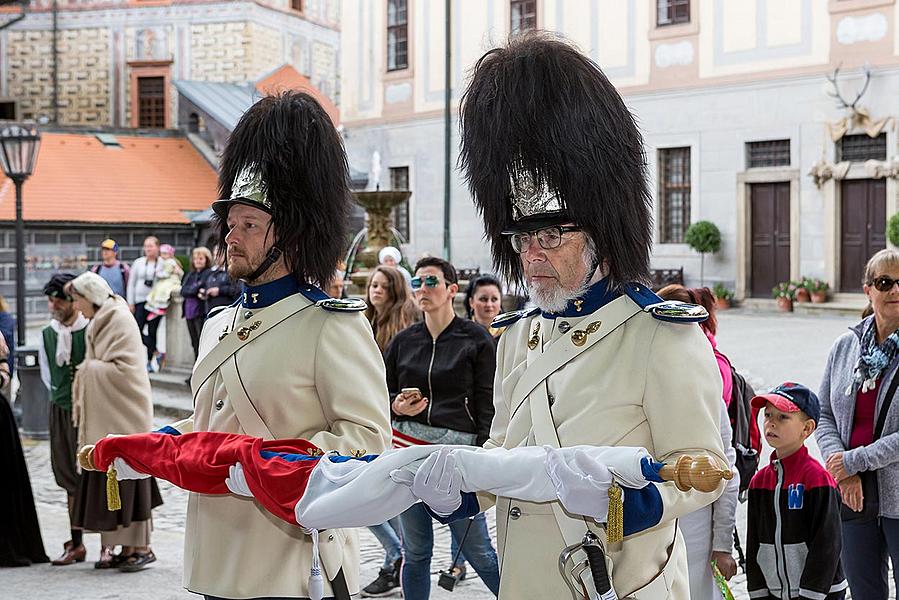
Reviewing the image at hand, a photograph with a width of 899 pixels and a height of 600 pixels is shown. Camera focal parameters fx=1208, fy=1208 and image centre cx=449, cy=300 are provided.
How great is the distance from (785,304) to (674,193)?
3651mm

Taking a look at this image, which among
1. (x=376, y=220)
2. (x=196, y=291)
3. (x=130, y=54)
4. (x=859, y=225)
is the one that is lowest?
(x=196, y=291)

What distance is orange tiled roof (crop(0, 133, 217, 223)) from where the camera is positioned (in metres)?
25.0

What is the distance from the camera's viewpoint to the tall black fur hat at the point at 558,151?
2.96m

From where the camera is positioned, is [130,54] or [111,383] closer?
[111,383]

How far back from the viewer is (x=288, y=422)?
351cm

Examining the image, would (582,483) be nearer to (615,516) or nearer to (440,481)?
(615,516)

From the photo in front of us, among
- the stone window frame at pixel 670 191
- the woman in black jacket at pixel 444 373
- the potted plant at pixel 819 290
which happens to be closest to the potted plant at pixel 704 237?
the stone window frame at pixel 670 191

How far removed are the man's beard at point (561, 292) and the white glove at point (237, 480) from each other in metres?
0.91

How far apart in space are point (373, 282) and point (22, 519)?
2.50m

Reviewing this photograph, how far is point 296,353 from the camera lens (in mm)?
3555

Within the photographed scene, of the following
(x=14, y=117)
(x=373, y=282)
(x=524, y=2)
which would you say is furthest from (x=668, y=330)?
(x=14, y=117)

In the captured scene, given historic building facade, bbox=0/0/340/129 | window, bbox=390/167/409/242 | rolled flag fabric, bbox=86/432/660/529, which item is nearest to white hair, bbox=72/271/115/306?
rolled flag fabric, bbox=86/432/660/529

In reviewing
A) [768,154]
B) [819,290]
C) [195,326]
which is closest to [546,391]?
[195,326]

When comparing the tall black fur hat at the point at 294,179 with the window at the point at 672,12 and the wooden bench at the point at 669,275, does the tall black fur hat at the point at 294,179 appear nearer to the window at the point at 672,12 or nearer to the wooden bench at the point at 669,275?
the wooden bench at the point at 669,275
